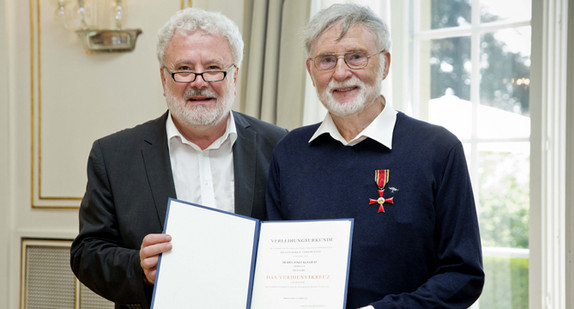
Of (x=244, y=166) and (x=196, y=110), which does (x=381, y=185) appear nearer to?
(x=244, y=166)

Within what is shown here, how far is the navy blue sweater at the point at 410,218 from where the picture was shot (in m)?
1.70

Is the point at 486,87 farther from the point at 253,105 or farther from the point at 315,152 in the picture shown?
the point at 315,152

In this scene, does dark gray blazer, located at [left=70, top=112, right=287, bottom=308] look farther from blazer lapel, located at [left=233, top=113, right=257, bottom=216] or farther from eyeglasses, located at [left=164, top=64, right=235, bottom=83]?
eyeglasses, located at [left=164, top=64, right=235, bottom=83]

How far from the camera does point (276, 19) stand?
337cm

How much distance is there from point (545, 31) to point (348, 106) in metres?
1.63

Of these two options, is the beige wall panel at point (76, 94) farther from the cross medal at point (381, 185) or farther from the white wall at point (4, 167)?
the cross medal at point (381, 185)

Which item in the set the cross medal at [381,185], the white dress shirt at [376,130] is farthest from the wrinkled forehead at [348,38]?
the cross medal at [381,185]

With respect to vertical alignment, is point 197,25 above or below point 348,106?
above

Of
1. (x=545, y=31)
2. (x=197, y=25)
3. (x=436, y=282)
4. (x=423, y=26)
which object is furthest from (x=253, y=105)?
(x=436, y=282)

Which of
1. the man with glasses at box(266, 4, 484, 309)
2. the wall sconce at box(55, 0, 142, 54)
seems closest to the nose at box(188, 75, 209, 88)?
the man with glasses at box(266, 4, 484, 309)

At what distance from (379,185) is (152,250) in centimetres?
68

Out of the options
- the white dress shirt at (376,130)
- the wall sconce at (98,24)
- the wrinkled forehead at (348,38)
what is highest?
the wall sconce at (98,24)

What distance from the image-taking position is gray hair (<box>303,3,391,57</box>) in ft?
6.03

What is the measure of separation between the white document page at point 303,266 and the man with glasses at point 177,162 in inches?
13.4
